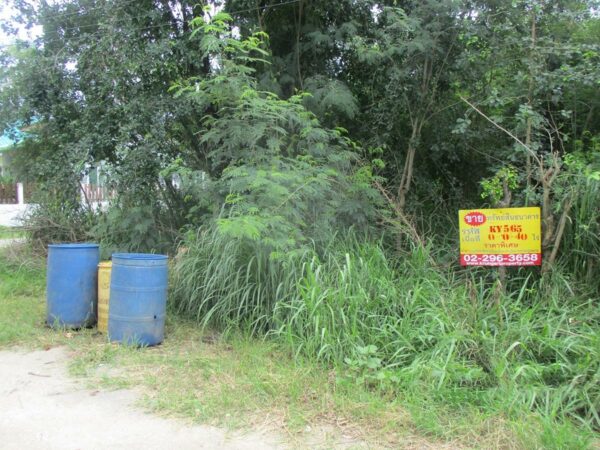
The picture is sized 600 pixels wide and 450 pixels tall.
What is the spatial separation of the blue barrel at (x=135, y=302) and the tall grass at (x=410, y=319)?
0.59 metres

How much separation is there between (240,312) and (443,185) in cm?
481

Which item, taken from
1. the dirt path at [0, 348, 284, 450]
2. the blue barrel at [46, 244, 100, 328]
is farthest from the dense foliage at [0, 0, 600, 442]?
the dirt path at [0, 348, 284, 450]

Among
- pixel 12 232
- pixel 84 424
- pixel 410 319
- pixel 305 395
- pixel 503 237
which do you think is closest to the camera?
pixel 84 424

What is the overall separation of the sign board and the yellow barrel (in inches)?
156

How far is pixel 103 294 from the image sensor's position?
607cm

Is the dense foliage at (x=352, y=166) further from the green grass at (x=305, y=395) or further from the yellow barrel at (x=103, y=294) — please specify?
the yellow barrel at (x=103, y=294)

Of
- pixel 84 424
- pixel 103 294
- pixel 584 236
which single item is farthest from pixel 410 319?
pixel 103 294

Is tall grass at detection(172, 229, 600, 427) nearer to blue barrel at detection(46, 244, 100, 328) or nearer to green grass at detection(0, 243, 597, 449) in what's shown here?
green grass at detection(0, 243, 597, 449)

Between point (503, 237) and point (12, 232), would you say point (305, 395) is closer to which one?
point (503, 237)

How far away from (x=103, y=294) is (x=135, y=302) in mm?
789

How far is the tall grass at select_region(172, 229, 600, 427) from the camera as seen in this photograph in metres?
4.12

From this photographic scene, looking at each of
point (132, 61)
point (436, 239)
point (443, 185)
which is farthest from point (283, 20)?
point (436, 239)

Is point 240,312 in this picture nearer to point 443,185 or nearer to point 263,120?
point 263,120

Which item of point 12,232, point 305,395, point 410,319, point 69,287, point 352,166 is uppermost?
point 352,166
